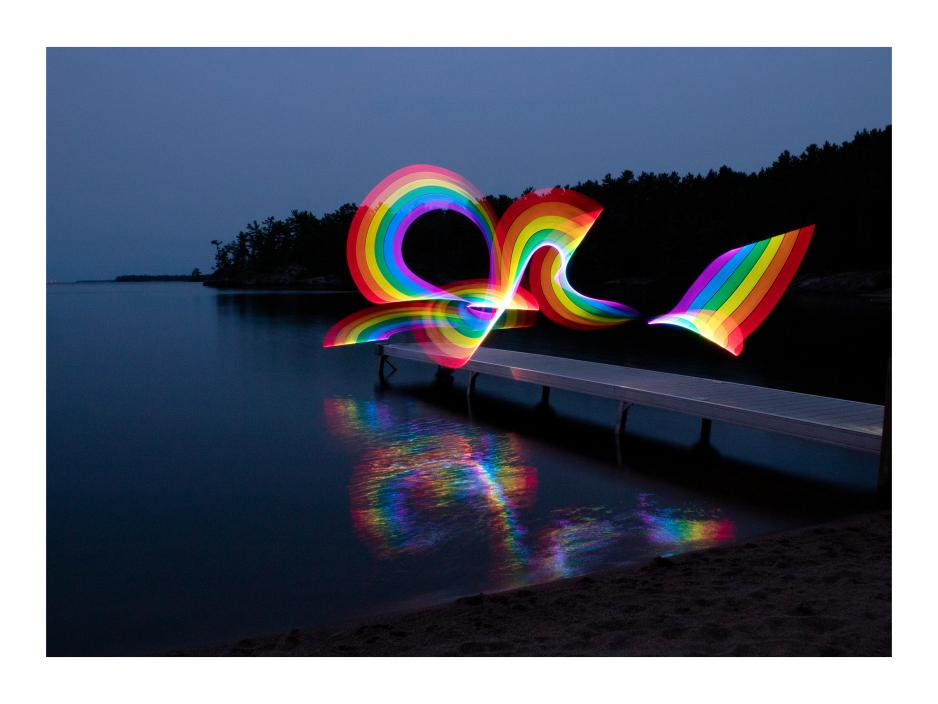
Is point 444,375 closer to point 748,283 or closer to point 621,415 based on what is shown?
point 621,415

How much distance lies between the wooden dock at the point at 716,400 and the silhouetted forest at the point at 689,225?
2035 centimetres

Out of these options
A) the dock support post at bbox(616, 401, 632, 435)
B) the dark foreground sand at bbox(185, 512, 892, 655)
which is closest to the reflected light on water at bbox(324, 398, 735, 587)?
the dark foreground sand at bbox(185, 512, 892, 655)

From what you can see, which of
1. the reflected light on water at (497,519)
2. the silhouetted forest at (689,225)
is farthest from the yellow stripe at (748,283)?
the silhouetted forest at (689,225)

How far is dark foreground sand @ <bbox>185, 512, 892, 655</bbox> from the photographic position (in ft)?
11.3

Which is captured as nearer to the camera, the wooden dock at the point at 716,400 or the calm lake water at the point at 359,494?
the calm lake water at the point at 359,494

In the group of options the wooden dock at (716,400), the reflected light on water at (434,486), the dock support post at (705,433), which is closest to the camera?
the reflected light on water at (434,486)

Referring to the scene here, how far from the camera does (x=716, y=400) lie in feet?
24.2

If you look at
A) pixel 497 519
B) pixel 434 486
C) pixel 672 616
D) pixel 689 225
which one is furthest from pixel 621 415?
pixel 689 225

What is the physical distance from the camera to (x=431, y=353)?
39.1 feet

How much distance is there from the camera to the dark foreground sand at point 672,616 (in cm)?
344

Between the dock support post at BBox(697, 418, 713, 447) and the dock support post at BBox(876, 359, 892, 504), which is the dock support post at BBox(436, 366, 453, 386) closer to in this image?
the dock support post at BBox(697, 418, 713, 447)

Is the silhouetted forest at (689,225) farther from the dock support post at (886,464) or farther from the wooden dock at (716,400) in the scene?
the dock support post at (886,464)

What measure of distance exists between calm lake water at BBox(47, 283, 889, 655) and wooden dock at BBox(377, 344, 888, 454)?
442mm

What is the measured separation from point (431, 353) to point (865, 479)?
6.58m
